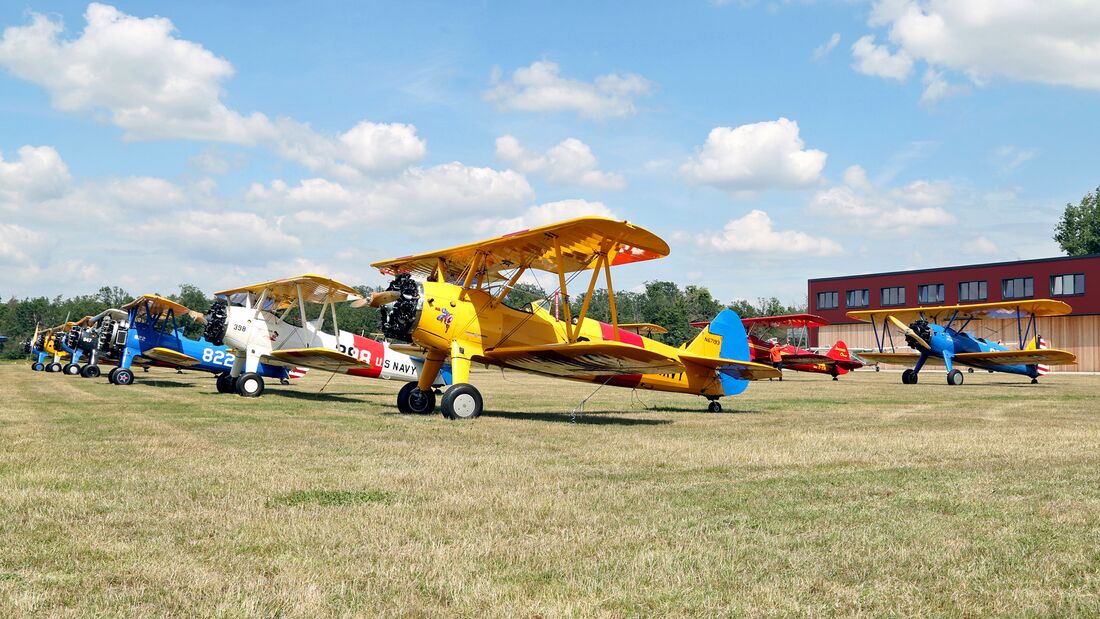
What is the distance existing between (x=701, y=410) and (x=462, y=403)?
549 cm

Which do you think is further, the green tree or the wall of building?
the green tree

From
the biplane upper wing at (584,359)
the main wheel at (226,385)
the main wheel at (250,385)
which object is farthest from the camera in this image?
the main wheel at (226,385)

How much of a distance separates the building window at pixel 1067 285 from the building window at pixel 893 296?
35.2 ft

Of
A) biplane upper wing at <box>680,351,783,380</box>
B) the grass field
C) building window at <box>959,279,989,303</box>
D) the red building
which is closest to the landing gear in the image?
the grass field

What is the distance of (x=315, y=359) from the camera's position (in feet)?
64.8

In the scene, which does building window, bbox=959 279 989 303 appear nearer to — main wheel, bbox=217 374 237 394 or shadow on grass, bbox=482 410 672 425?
shadow on grass, bbox=482 410 672 425

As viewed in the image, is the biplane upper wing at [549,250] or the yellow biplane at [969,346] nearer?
the biplane upper wing at [549,250]

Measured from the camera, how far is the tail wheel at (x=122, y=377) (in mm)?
25703

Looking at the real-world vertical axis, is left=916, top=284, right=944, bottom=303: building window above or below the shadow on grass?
above

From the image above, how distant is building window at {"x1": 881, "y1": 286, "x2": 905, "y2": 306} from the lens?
216 feet

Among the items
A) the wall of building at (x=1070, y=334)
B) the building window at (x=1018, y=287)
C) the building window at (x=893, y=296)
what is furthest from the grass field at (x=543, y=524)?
the building window at (x=893, y=296)

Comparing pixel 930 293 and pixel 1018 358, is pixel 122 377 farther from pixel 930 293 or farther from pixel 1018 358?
pixel 930 293

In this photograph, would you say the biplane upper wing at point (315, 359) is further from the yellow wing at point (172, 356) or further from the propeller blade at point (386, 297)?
the yellow wing at point (172, 356)

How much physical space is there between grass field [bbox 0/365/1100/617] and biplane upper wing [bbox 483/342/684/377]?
1.92m
